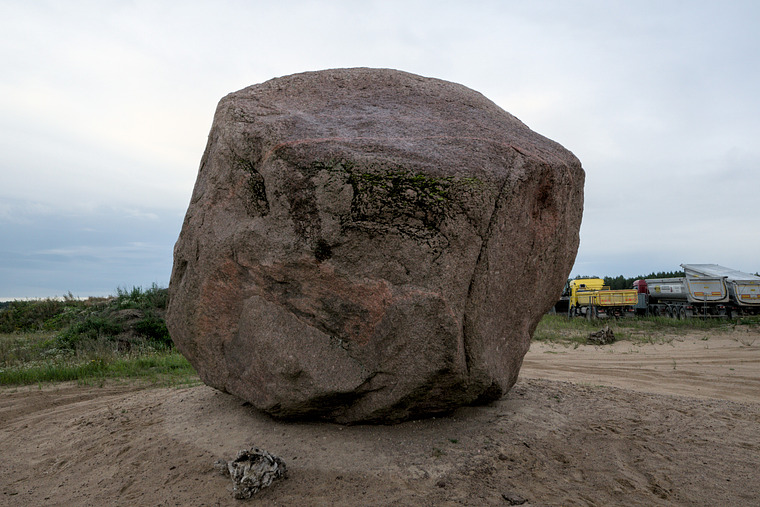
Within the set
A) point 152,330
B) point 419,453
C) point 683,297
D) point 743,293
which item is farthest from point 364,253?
point 683,297

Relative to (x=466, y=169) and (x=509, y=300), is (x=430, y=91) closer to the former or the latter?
(x=466, y=169)

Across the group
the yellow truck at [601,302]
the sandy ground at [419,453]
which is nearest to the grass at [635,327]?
the yellow truck at [601,302]

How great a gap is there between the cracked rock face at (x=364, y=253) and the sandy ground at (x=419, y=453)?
30 cm

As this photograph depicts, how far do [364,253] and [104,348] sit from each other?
8.76 metres

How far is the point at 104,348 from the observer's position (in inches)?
396

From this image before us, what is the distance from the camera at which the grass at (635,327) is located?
41.4ft

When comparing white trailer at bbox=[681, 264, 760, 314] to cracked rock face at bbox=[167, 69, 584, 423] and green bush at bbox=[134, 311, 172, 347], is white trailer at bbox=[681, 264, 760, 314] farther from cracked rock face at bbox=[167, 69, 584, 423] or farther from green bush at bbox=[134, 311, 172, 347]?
green bush at bbox=[134, 311, 172, 347]

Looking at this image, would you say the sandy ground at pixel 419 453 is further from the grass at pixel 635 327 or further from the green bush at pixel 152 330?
the grass at pixel 635 327

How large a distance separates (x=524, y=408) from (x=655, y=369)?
4.56m

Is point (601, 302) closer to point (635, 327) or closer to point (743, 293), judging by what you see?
point (635, 327)

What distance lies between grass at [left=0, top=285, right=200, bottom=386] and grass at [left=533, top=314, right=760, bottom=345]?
8.56 m

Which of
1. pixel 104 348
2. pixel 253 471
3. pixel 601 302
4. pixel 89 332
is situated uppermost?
pixel 601 302

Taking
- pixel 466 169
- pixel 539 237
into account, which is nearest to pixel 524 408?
pixel 539 237

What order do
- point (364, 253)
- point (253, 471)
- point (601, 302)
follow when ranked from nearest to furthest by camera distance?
point (253, 471) < point (364, 253) < point (601, 302)
